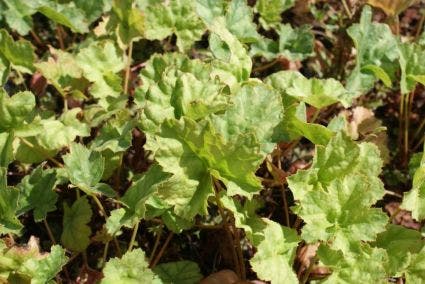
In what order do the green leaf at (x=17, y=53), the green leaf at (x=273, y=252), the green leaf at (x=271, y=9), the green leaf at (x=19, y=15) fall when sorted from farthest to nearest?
the green leaf at (x=271, y=9), the green leaf at (x=19, y=15), the green leaf at (x=17, y=53), the green leaf at (x=273, y=252)

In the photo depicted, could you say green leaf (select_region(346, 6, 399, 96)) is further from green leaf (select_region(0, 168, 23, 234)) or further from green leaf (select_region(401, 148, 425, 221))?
green leaf (select_region(0, 168, 23, 234))

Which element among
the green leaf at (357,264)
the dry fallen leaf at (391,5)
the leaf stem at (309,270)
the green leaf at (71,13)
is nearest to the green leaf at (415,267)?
the green leaf at (357,264)

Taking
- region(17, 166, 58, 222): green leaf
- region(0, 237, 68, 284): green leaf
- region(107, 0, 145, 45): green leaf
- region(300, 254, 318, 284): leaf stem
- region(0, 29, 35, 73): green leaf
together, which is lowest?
region(300, 254, 318, 284): leaf stem

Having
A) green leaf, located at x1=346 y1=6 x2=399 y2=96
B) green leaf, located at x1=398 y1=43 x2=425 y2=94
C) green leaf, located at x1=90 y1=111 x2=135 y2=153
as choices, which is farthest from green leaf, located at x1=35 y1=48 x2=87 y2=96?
green leaf, located at x1=398 y1=43 x2=425 y2=94

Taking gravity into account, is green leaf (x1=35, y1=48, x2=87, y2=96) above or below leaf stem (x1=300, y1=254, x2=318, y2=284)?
above

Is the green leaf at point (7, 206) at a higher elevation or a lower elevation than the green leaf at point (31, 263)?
higher

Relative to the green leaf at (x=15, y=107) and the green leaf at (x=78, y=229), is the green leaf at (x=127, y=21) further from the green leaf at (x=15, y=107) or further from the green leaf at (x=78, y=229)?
the green leaf at (x=78, y=229)
